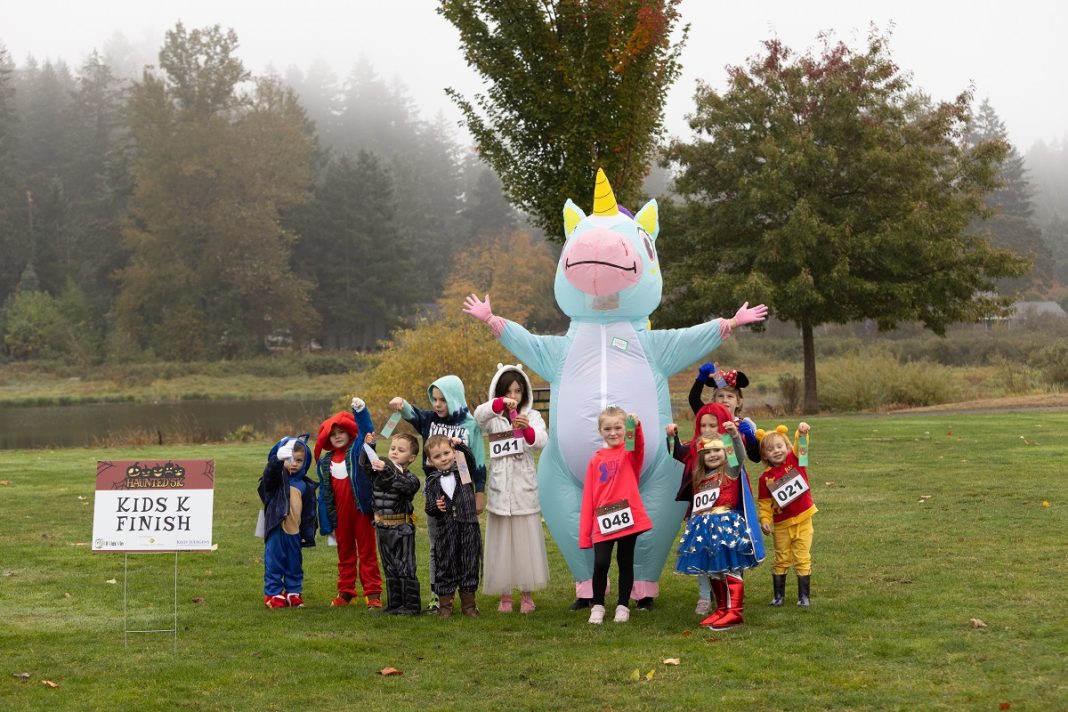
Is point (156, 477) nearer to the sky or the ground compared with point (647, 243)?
nearer to the ground

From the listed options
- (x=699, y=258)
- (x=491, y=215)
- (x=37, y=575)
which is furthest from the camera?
(x=491, y=215)

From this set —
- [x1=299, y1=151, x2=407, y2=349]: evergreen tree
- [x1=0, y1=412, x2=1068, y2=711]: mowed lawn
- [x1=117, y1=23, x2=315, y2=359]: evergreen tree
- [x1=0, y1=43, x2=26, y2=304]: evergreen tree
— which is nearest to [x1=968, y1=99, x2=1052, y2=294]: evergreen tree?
[x1=299, y1=151, x2=407, y2=349]: evergreen tree

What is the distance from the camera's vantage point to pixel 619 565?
8008 millimetres

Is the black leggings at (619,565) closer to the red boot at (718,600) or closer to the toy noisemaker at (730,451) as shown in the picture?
the red boot at (718,600)

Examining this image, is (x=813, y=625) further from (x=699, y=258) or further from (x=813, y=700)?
(x=699, y=258)

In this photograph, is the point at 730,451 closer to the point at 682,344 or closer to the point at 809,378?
the point at 682,344

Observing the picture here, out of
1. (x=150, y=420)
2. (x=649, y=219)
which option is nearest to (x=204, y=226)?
(x=150, y=420)

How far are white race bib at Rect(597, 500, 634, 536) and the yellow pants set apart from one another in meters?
1.10

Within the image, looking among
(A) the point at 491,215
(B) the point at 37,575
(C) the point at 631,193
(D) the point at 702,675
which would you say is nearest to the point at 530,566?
(D) the point at 702,675

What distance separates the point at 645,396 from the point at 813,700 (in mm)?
3138

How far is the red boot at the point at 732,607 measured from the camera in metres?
7.69

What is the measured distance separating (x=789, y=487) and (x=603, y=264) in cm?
210

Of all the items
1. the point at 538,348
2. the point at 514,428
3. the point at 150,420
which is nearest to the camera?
the point at 514,428

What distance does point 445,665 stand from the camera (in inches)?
275
